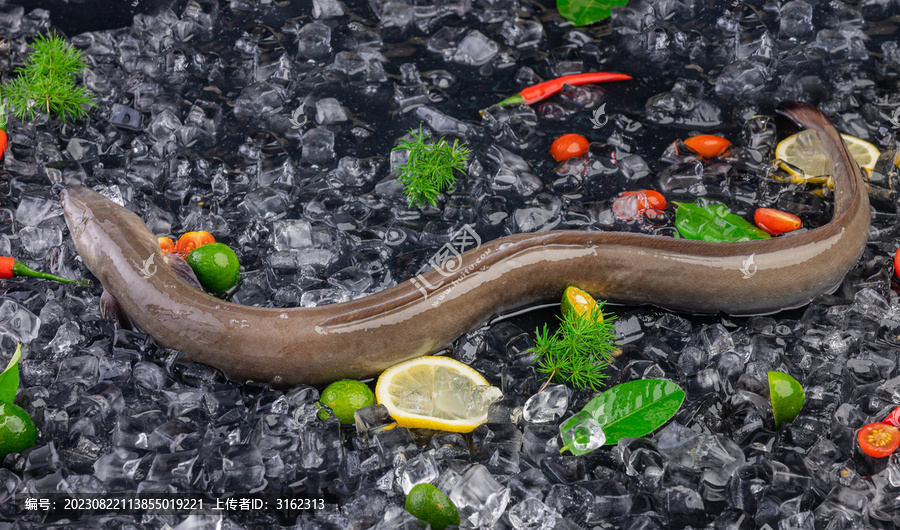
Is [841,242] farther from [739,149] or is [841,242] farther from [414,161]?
[414,161]

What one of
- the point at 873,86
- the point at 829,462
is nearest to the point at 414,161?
the point at 829,462

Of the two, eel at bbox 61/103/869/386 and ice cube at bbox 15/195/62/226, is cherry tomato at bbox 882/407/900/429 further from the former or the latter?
ice cube at bbox 15/195/62/226

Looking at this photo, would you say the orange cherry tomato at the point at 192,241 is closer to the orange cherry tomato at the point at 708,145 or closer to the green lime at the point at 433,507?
the green lime at the point at 433,507

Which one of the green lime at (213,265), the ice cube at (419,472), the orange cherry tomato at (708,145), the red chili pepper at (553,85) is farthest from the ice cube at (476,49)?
the ice cube at (419,472)

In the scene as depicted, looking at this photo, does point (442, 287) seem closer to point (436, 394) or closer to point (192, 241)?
point (436, 394)

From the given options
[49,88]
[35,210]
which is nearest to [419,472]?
[35,210]

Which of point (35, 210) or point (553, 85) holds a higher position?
point (553, 85)

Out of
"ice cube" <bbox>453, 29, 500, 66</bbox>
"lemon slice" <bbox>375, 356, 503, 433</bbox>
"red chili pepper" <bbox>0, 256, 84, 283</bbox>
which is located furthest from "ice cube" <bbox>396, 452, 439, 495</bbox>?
"ice cube" <bbox>453, 29, 500, 66</bbox>
